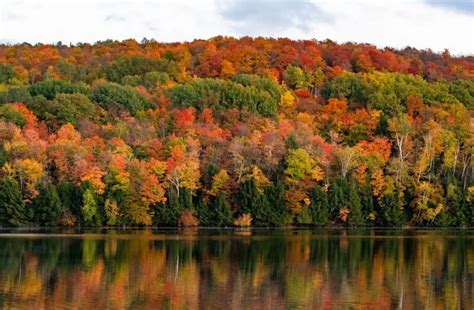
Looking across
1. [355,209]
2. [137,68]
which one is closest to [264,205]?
[355,209]

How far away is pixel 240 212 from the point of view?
89750 mm

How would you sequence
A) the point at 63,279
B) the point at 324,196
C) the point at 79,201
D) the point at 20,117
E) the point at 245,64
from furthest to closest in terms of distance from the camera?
the point at 245,64, the point at 20,117, the point at 324,196, the point at 79,201, the point at 63,279

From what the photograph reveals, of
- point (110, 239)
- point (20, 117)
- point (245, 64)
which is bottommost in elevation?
point (110, 239)

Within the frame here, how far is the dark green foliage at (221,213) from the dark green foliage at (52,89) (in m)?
35.0

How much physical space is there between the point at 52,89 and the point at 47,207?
36.7 metres

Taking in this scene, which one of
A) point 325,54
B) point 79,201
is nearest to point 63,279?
point 79,201

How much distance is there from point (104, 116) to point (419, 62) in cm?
5791

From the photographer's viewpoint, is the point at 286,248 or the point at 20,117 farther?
the point at 20,117

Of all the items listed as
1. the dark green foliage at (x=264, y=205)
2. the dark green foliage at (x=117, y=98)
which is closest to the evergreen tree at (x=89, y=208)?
the dark green foliage at (x=264, y=205)

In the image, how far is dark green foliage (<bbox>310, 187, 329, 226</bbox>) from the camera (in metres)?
90.2

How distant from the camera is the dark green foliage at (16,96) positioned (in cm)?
11219

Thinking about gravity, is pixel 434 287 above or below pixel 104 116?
below

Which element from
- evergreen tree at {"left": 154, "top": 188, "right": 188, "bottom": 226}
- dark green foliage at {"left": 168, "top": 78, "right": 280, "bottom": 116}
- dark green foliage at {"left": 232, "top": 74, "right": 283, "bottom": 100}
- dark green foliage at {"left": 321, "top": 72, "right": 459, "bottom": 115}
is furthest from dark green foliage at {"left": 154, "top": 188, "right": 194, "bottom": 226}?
dark green foliage at {"left": 232, "top": 74, "right": 283, "bottom": 100}

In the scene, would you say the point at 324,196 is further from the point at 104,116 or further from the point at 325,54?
the point at 325,54
